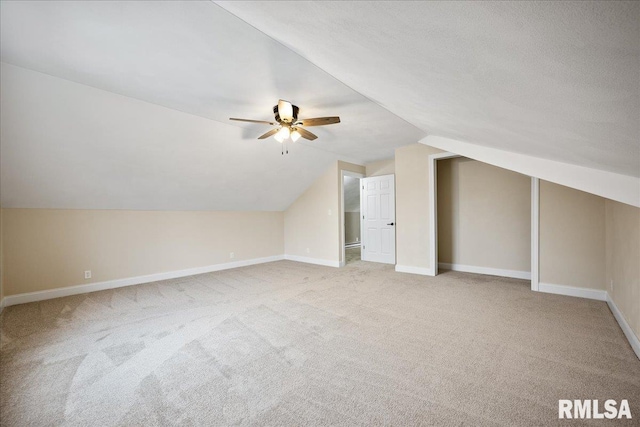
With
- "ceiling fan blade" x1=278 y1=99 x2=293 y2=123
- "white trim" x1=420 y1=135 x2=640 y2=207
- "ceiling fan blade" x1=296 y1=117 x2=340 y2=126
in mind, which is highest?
"ceiling fan blade" x1=278 y1=99 x2=293 y2=123

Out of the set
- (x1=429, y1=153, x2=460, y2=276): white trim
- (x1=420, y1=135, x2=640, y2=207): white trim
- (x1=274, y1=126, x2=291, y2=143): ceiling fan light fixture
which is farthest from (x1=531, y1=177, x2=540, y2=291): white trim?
(x1=274, y1=126, x2=291, y2=143): ceiling fan light fixture

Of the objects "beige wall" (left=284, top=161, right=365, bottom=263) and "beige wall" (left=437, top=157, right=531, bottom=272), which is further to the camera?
"beige wall" (left=284, top=161, right=365, bottom=263)

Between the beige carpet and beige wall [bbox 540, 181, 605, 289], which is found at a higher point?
beige wall [bbox 540, 181, 605, 289]

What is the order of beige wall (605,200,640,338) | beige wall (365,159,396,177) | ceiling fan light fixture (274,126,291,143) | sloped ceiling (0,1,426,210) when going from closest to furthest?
sloped ceiling (0,1,426,210) → beige wall (605,200,640,338) → ceiling fan light fixture (274,126,291,143) → beige wall (365,159,396,177)

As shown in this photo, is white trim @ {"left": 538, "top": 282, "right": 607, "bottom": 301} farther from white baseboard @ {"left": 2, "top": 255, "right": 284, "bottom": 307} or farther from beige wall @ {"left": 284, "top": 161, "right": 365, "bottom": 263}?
white baseboard @ {"left": 2, "top": 255, "right": 284, "bottom": 307}

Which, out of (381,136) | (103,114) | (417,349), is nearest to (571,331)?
(417,349)

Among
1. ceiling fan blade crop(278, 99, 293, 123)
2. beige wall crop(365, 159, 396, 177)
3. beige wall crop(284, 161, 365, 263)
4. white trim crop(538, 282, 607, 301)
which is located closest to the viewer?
ceiling fan blade crop(278, 99, 293, 123)

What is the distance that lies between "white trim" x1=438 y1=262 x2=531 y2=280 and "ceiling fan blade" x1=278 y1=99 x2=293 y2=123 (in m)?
4.41

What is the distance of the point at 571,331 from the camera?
8.25 feet

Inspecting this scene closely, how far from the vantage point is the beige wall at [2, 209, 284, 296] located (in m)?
3.70

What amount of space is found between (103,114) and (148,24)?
1.87 m

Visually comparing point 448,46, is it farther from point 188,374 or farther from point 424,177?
point 424,177

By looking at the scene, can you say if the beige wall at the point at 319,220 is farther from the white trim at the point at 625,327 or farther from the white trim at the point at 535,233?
the white trim at the point at 625,327

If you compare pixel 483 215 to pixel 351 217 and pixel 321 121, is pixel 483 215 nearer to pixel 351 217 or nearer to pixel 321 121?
pixel 321 121
